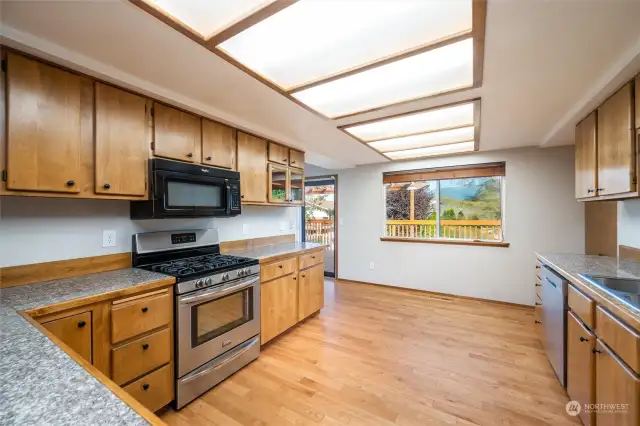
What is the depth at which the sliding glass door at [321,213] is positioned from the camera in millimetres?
5598

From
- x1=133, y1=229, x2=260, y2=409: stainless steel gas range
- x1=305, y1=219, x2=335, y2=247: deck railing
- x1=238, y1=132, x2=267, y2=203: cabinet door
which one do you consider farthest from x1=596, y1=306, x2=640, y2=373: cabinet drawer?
x1=305, y1=219, x2=335, y2=247: deck railing

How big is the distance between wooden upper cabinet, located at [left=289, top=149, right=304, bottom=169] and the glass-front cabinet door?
67mm

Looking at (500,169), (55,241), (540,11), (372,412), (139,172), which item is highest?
(540,11)

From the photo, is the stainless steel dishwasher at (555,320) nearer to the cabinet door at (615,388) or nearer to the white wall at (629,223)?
the cabinet door at (615,388)

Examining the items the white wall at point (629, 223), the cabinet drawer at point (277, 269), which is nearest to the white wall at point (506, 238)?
the white wall at point (629, 223)

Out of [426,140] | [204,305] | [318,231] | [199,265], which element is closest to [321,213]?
[318,231]

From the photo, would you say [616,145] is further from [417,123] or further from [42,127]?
[42,127]

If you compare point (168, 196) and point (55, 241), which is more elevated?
point (168, 196)

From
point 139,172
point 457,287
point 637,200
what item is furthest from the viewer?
point 457,287

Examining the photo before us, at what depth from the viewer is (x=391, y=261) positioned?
4.79 m

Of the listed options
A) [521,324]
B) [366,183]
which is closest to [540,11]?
[521,324]

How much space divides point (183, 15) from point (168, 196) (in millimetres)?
1265

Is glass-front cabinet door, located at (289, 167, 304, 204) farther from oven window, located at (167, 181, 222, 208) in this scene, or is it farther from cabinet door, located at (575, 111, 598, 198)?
cabinet door, located at (575, 111, 598, 198)

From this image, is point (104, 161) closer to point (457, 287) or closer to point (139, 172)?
point (139, 172)
